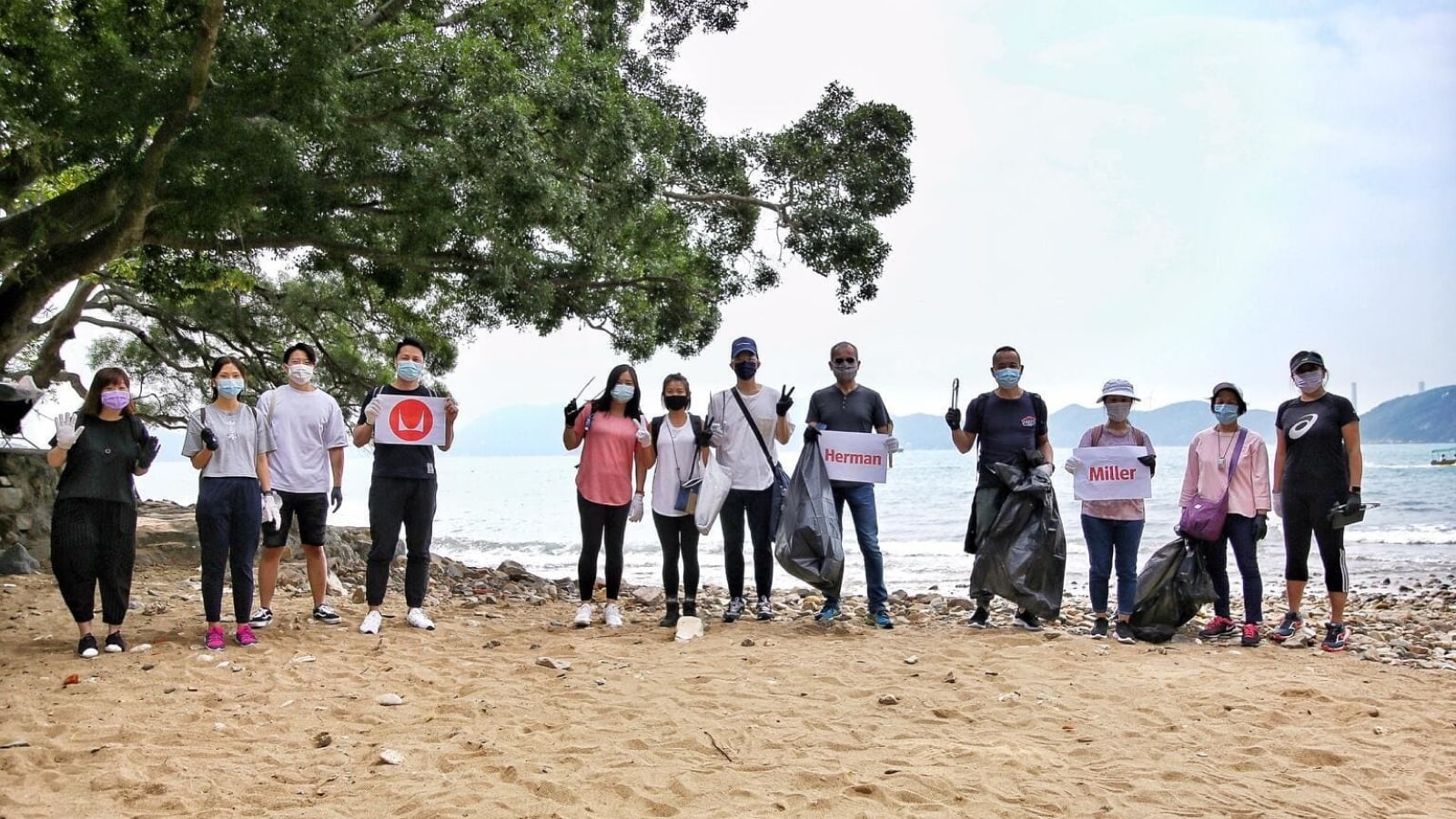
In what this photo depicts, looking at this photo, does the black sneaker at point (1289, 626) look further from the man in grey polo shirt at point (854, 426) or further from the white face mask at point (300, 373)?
the white face mask at point (300, 373)

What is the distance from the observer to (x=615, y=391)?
661 cm

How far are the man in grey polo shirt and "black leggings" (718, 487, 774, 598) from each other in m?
0.47

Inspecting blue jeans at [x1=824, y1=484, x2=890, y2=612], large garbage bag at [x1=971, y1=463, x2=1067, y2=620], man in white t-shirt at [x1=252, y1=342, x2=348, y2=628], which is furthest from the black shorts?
large garbage bag at [x1=971, y1=463, x2=1067, y2=620]

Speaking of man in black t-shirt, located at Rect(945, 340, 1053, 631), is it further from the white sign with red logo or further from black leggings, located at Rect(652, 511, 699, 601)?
the white sign with red logo

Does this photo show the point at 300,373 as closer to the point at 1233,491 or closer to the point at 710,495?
the point at 710,495

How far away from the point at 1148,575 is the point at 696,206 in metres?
6.69

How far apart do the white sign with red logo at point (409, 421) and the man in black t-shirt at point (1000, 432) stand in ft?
10.7

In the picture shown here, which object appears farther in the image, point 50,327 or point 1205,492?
point 50,327

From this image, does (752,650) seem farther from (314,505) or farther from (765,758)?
(314,505)

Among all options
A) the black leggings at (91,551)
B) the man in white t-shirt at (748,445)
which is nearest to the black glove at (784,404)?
the man in white t-shirt at (748,445)

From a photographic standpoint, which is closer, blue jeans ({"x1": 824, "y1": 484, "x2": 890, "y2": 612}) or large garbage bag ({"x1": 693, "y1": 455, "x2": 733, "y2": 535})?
large garbage bag ({"x1": 693, "y1": 455, "x2": 733, "y2": 535})

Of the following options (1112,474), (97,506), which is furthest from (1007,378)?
(97,506)

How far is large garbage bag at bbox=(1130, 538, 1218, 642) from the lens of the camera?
629 centimetres

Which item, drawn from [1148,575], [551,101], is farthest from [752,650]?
[551,101]
